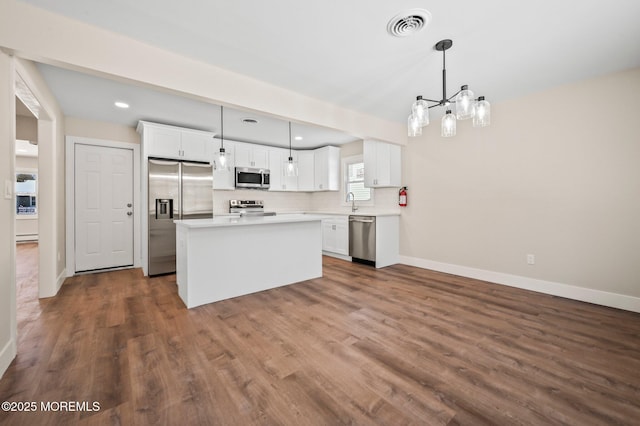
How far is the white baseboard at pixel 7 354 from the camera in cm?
178

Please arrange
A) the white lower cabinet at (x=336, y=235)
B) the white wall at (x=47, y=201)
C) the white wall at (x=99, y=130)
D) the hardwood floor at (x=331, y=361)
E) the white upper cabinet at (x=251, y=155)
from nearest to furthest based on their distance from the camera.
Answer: the hardwood floor at (x=331, y=361), the white wall at (x=47, y=201), the white wall at (x=99, y=130), the white lower cabinet at (x=336, y=235), the white upper cabinet at (x=251, y=155)

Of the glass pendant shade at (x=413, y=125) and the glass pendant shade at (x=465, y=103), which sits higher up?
the glass pendant shade at (x=465, y=103)

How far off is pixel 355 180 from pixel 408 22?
13.3 feet

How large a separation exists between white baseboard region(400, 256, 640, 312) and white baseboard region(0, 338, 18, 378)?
498 cm

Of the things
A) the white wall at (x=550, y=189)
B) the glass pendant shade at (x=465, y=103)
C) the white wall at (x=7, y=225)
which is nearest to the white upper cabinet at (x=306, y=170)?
the white wall at (x=550, y=189)

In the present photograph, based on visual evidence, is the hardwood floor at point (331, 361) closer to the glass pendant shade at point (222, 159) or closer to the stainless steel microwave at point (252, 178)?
the glass pendant shade at point (222, 159)

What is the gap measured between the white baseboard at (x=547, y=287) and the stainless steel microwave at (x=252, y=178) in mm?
3759

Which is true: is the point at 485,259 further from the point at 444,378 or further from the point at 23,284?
the point at 23,284

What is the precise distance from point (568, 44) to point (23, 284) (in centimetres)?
713

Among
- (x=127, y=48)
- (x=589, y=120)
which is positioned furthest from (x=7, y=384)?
(x=589, y=120)

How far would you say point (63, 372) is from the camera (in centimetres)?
181

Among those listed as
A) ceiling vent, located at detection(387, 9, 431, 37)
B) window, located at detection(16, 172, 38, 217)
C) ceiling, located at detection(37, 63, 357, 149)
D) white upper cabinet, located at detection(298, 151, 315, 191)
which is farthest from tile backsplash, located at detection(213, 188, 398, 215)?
window, located at detection(16, 172, 38, 217)

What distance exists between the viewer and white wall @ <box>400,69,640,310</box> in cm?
288

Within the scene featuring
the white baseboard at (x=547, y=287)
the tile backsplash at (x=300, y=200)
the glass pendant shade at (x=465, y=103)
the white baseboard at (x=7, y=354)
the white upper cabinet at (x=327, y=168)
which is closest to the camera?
the white baseboard at (x=7, y=354)
